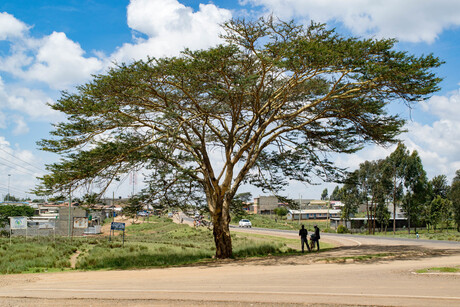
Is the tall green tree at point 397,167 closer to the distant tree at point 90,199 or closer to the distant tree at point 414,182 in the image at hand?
the distant tree at point 414,182

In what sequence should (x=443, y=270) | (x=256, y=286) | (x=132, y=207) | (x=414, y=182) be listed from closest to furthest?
(x=256, y=286)
(x=443, y=270)
(x=132, y=207)
(x=414, y=182)

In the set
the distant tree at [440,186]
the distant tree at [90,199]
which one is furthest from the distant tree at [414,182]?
the distant tree at [90,199]

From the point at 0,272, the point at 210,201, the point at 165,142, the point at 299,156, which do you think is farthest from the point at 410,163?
the point at 0,272

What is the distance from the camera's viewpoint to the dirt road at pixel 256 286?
29.9 feet

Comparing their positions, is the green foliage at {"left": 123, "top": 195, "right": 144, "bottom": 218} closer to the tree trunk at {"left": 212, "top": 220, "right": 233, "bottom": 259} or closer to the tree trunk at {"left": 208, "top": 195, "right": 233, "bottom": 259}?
the tree trunk at {"left": 208, "top": 195, "right": 233, "bottom": 259}

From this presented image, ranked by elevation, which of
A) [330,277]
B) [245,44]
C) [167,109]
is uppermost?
[245,44]

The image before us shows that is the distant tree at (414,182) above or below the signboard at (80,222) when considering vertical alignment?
above

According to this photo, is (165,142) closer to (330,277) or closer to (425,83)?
(330,277)

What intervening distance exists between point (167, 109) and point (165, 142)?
5.28 feet

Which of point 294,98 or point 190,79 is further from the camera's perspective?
point 294,98

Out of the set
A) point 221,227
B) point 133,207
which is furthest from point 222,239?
point 133,207

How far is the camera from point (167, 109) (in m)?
18.2

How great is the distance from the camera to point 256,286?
36.0 ft

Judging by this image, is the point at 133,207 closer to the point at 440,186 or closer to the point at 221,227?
the point at 221,227
